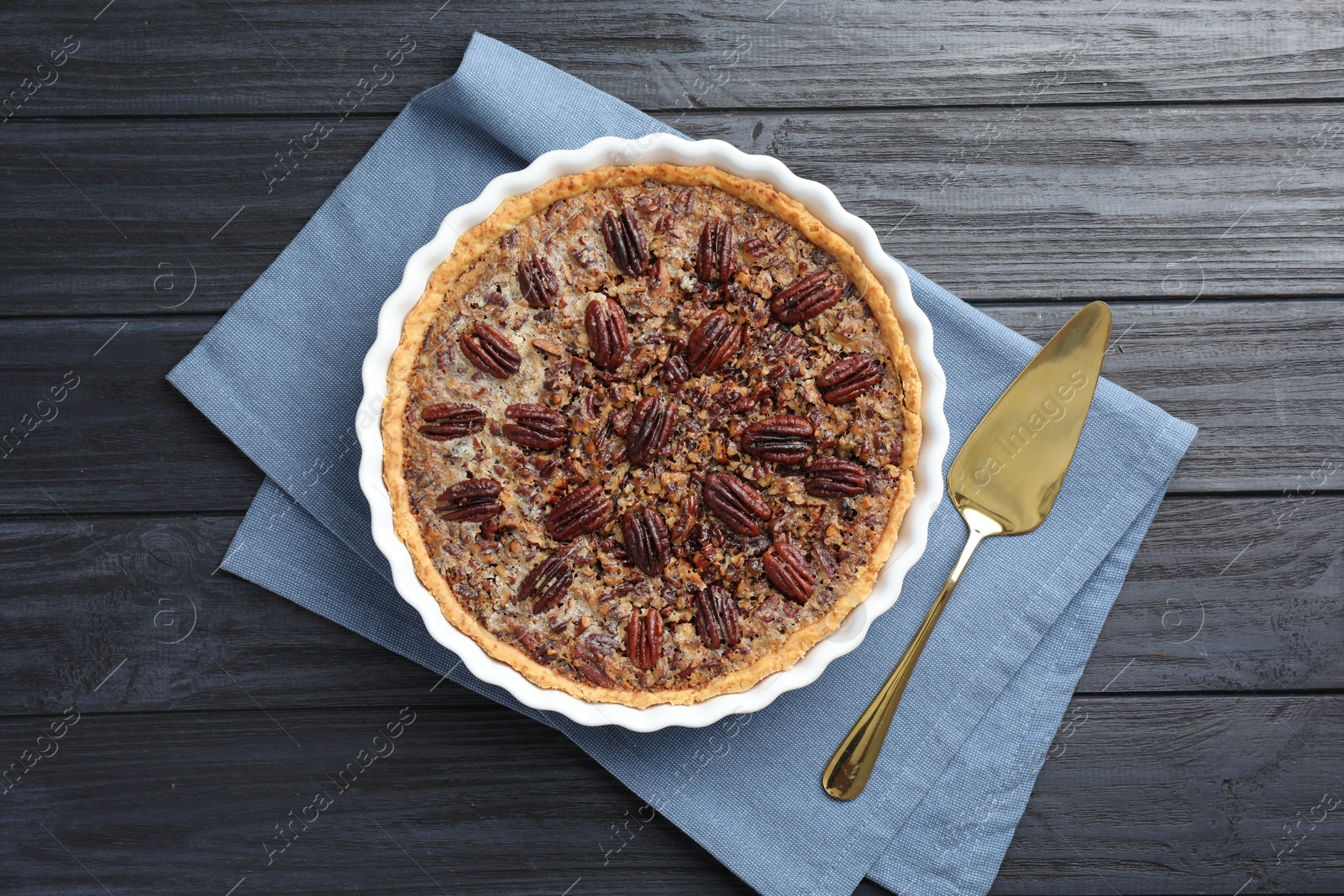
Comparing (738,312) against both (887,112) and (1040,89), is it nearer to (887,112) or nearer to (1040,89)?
(887,112)

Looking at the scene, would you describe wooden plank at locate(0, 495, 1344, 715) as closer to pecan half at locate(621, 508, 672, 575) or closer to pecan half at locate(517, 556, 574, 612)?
pecan half at locate(517, 556, 574, 612)

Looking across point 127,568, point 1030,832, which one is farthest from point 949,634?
Result: point 127,568

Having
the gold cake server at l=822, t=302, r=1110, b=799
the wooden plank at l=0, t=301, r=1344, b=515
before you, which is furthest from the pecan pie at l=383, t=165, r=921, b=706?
the wooden plank at l=0, t=301, r=1344, b=515

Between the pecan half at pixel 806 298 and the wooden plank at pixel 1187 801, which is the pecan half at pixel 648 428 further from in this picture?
the wooden plank at pixel 1187 801

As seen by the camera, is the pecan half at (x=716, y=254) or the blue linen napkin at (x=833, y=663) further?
the blue linen napkin at (x=833, y=663)

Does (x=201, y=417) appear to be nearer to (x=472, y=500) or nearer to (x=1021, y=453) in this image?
(x=472, y=500)

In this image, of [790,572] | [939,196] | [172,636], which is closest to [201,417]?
[172,636]

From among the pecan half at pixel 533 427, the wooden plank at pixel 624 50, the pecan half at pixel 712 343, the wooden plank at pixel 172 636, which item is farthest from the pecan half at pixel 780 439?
the wooden plank at pixel 172 636
